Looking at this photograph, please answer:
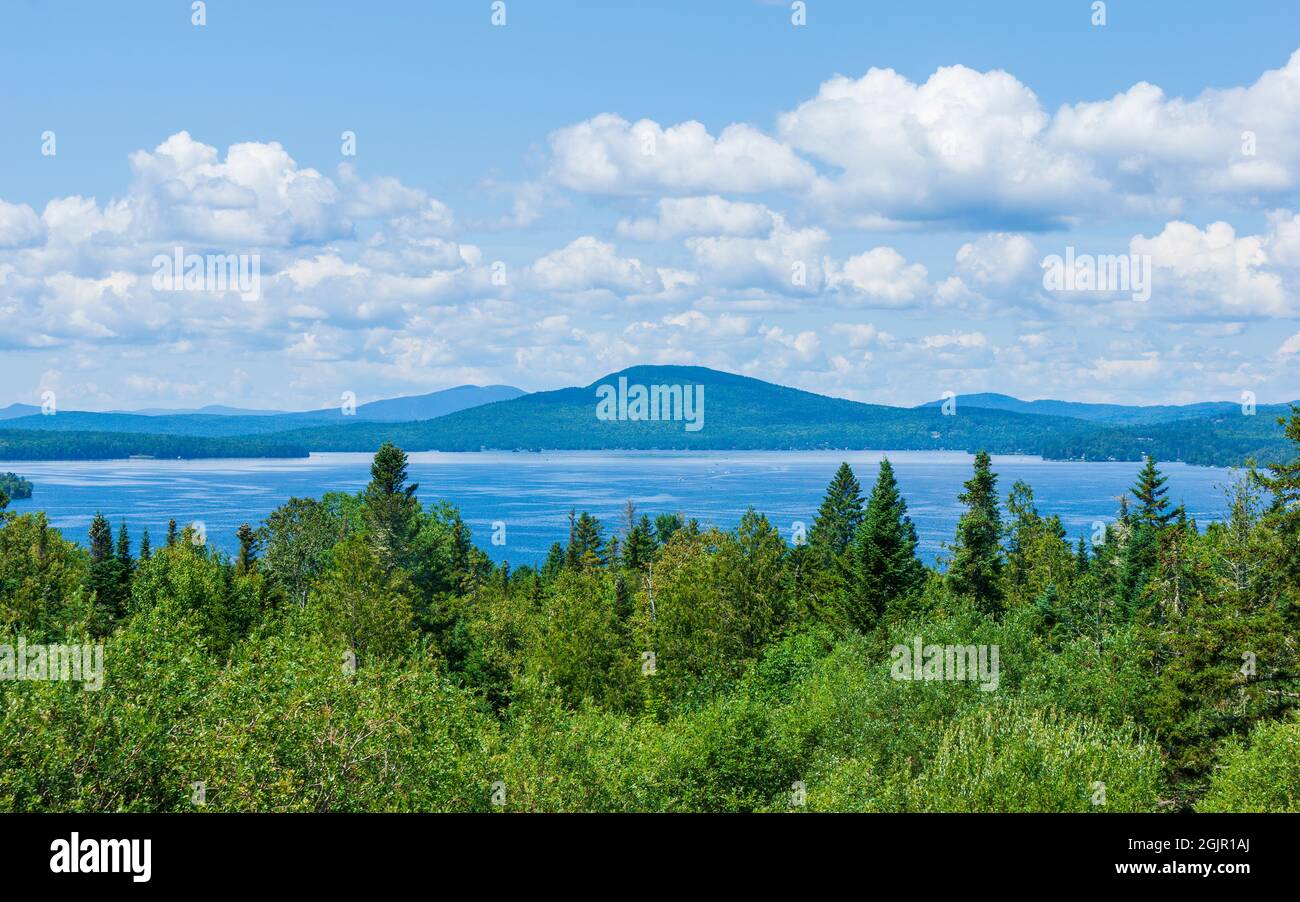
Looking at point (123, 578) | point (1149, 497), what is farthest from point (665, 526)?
point (1149, 497)

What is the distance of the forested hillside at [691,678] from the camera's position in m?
23.6

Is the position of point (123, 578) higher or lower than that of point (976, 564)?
lower

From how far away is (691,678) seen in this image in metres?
57.1

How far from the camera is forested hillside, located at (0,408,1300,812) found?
23.6 metres

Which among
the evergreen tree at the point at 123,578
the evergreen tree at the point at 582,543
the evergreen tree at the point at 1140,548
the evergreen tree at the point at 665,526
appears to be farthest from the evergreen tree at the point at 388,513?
the evergreen tree at the point at 665,526

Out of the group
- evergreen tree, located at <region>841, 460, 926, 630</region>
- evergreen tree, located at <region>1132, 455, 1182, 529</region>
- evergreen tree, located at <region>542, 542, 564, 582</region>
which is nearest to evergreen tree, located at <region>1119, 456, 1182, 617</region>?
evergreen tree, located at <region>1132, 455, 1182, 529</region>

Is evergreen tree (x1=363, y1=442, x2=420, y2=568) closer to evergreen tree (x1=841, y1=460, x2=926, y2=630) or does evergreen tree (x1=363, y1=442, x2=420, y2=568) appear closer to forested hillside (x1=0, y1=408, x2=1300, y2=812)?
forested hillside (x1=0, y1=408, x2=1300, y2=812)

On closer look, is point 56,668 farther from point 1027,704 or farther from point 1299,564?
point 1299,564

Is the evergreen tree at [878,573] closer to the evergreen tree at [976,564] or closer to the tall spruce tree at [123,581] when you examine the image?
the evergreen tree at [976,564]

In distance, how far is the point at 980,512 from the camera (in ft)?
225

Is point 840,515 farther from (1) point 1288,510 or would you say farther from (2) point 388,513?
(1) point 1288,510

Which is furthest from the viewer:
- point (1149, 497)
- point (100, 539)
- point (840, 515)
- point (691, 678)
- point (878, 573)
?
point (100, 539)
